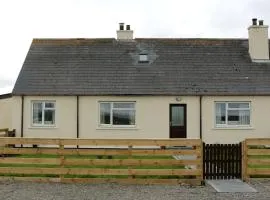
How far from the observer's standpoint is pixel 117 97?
23641 mm

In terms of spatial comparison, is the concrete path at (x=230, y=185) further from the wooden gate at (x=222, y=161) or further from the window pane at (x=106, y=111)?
the window pane at (x=106, y=111)

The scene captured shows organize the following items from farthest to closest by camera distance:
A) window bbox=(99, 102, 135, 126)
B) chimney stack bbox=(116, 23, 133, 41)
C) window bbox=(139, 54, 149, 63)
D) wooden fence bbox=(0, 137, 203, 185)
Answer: chimney stack bbox=(116, 23, 133, 41) < window bbox=(139, 54, 149, 63) < window bbox=(99, 102, 135, 126) < wooden fence bbox=(0, 137, 203, 185)

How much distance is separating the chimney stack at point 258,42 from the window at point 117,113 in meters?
7.29

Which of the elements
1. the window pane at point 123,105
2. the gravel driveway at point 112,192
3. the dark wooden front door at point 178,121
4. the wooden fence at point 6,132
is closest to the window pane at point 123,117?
the window pane at point 123,105

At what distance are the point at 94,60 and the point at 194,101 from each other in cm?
585

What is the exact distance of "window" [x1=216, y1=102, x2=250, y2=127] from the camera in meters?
23.8

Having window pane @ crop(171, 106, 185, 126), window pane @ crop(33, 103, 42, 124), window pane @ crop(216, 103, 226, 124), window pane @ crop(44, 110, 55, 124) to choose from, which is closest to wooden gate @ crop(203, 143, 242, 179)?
window pane @ crop(171, 106, 185, 126)

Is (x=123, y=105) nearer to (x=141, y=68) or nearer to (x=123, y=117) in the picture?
(x=123, y=117)

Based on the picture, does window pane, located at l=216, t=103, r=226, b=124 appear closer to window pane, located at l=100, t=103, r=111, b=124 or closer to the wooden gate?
window pane, located at l=100, t=103, r=111, b=124

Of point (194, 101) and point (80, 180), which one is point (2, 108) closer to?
point (194, 101)

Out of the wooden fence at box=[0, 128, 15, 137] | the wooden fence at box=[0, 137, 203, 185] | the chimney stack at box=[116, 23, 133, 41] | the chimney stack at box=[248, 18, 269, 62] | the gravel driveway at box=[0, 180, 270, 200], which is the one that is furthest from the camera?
the chimney stack at box=[116, 23, 133, 41]

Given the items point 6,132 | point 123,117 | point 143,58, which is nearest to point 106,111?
point 123,117

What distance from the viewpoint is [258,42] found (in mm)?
26016

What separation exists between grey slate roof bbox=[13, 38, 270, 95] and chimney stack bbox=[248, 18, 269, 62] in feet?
1.57
